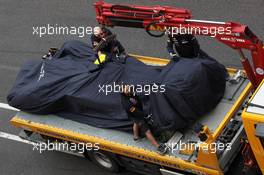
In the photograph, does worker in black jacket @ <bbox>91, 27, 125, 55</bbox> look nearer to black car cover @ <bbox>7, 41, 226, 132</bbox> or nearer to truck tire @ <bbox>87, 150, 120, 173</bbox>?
black car cover @ <bbox>7, 41, 226, 132</bbox>

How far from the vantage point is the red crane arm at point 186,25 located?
775cm

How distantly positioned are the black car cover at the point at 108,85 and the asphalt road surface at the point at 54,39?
1.39 metres

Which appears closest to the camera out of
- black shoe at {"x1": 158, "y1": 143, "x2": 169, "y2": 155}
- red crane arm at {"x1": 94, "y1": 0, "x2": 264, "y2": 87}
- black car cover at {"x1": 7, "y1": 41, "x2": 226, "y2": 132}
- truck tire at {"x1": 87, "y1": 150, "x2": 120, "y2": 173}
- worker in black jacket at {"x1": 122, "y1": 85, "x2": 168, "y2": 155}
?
red crane arm at {"x1": 94, "y1": 0, "x2": 264, "y2": 87}

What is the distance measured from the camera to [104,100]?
9.47 meters

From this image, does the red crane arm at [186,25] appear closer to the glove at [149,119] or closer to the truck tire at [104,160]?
the glove at [149,119]

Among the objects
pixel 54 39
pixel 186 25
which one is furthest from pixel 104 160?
pixel 54 39

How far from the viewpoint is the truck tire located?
31.3 ft

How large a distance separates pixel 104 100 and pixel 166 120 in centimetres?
152

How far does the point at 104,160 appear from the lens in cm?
991

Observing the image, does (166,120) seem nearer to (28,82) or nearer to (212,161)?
(212,161)

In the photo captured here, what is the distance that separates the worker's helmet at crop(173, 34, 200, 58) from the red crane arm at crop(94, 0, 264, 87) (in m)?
0.96

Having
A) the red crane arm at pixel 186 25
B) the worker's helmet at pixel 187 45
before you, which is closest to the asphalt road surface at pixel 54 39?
the worker's helmet at pixel 187 45

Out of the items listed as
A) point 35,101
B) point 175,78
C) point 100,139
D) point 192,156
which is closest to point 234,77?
point 175,78

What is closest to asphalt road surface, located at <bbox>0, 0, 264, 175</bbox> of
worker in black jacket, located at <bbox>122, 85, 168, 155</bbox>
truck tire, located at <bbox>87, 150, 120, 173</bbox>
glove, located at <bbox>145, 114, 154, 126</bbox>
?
truck tire, located at <bbox>87, 150, 120, 173</bbox>
